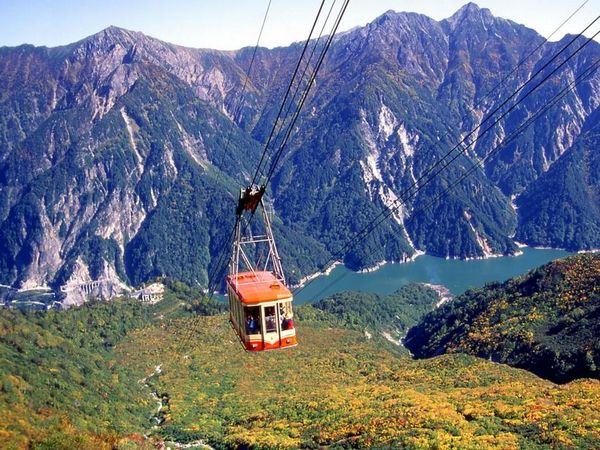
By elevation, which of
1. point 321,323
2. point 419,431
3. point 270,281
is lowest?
point 321,323

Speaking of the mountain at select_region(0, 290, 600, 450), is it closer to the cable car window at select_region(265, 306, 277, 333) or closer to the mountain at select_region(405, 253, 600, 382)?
the mountain at select_region(405, 253, 600, 382)

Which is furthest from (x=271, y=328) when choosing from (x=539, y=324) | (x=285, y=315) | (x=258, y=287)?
(x=539, y=324)

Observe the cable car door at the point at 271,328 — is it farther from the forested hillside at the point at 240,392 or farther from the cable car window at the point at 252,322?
the forested hillside at the point at 240,392

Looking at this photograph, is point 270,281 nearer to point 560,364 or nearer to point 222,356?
point 560,364

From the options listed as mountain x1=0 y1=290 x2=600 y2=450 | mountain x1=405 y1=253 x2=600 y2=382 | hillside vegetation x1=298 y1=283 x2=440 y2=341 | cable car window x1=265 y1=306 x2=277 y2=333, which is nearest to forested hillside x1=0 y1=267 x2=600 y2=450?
mountain x1=0 y1=290 x2=600 y2=450

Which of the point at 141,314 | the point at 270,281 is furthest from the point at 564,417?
the point at 141,314

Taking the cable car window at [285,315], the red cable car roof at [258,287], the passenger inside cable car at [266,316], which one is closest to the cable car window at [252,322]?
the passenger inside cable car at [266,316]

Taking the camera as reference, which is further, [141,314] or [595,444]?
[141,314]
